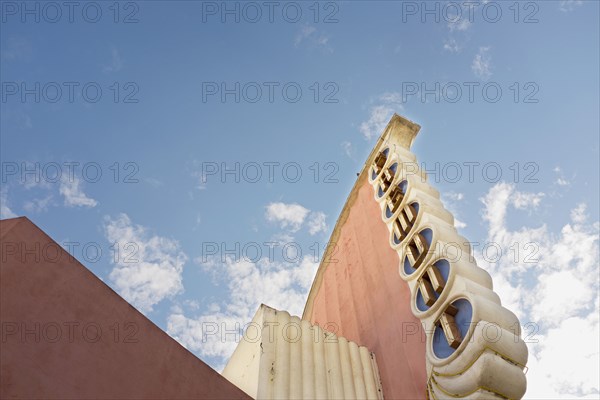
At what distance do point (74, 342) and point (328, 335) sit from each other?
3931 mm

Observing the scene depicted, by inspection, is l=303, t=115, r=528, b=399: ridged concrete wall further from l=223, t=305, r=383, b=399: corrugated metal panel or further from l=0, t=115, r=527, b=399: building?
l=223, t=305, r=383, b=399: corrugated metal panel

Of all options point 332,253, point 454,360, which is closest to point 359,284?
point 332,253

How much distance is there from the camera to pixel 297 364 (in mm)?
6473

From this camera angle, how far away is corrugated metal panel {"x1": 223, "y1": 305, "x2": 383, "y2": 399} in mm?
A: 6078

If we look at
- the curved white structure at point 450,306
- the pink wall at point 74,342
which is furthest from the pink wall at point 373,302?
the pink wall at point 74,342

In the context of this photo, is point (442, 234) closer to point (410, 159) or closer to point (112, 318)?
point (410, 159)

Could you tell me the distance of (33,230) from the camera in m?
4.74

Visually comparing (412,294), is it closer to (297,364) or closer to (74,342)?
(297,364)

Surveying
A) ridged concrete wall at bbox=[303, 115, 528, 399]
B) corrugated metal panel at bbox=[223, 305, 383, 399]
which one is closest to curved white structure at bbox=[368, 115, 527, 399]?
ridged concrete wall at bbox=[303, 115, 528, 399]

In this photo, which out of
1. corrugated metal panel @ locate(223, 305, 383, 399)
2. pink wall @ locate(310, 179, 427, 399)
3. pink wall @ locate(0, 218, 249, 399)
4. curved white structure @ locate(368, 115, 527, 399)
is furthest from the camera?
pink wall @ locate(310, 179, 427, 399)

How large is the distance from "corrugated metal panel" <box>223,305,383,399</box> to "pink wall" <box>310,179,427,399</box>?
42 centimetres

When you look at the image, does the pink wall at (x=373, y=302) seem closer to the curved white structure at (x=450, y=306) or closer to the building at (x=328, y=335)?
the building at (x=328, y=335)

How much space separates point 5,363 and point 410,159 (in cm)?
794

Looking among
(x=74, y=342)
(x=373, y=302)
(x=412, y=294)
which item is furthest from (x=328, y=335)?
(x=74, y=342)
